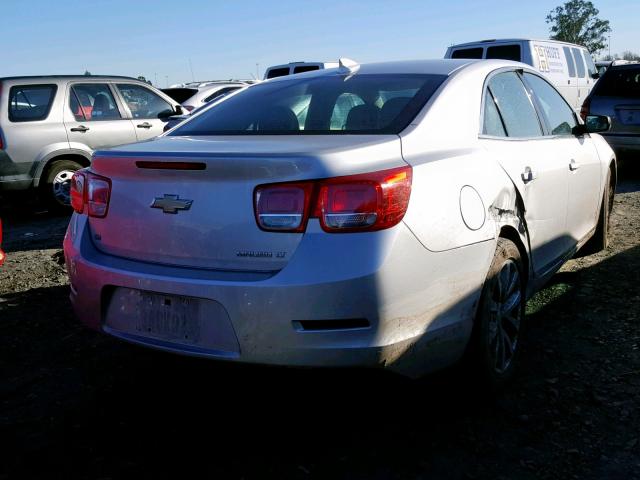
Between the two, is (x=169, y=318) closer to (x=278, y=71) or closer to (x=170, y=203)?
(x=170, y=203)

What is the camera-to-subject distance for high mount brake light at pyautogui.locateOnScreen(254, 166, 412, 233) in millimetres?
2418

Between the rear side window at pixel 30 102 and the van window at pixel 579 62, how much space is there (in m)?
12.9

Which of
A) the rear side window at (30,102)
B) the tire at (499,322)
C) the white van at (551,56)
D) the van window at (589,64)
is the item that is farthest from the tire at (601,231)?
the van window at (589,64)

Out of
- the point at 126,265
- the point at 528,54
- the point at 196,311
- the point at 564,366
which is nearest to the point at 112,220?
the point at 126,265

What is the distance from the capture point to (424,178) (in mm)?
2623

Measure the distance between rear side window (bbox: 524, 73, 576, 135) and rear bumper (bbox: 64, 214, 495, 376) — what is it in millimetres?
1919

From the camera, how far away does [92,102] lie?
9.00 meters

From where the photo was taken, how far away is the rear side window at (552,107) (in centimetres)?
419

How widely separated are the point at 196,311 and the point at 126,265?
16.6 inches

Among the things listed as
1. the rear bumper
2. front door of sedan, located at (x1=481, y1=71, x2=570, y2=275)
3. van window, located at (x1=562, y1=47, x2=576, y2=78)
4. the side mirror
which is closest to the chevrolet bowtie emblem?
the rear bumper

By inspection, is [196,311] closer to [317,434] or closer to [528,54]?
[317,434]

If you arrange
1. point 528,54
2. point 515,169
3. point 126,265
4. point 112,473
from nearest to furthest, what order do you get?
point 112,473
point 126,265
point 515,169
point 528,54

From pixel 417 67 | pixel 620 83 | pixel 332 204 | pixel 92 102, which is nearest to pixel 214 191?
pixel 332 204

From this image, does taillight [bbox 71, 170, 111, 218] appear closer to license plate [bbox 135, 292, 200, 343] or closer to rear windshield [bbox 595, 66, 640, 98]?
license plate [bbox 135, 292, 200, 343]
